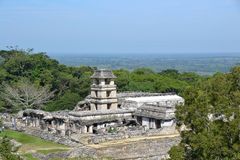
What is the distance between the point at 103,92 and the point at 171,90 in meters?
17.5

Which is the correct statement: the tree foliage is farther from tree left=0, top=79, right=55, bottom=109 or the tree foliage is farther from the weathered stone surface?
tree left=0, top=79, right=55, bottom=109

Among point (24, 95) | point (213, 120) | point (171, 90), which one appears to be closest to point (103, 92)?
point (24, 95)

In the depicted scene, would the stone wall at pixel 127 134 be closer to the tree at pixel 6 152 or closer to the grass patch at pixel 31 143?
the grass patch at pixel 31 143

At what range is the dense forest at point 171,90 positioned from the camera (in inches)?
712

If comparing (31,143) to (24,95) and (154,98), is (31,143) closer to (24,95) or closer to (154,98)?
(154,98)

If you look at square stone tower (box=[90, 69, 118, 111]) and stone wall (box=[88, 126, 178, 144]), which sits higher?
square stone tower (box=[90, 69, 118, 111])

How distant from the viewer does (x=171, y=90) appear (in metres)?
54.3

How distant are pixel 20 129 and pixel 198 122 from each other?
63.8ft

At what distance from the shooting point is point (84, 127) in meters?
33.8

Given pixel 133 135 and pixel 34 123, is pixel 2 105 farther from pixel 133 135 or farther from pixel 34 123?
pixel 133 135

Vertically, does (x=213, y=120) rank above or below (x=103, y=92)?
above

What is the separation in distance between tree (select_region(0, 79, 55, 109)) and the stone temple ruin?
577 cm

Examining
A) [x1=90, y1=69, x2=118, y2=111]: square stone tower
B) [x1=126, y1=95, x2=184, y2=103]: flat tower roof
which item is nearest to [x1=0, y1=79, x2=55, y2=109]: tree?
[x1=90, y1=69, x2=118, y2=111]: square stone tower

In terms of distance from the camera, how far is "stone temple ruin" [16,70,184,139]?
112ft
